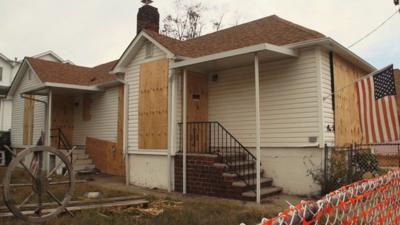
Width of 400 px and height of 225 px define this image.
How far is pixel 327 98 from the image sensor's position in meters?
8.85

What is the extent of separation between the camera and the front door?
10279mm

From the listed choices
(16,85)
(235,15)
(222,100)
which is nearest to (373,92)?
(222,100)

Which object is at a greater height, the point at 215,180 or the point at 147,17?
the point at 147,17

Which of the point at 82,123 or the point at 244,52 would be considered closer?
the point at 244,52

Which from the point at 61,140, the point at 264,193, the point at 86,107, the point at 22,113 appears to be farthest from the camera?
the point at 22,113

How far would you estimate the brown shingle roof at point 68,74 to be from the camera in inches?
602

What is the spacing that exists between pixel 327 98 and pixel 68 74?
12451 mm

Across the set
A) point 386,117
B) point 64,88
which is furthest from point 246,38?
point 64,88

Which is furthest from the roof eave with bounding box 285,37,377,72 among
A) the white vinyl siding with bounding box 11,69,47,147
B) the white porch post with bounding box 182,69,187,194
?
the white vinyl siding with bounding box 11,69,47,147

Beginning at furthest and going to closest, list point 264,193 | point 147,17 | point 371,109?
point 147,17 < point 264,193 < point 371,109

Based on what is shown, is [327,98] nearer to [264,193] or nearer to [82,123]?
[264,193]

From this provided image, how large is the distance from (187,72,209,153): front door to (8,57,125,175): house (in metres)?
4.14

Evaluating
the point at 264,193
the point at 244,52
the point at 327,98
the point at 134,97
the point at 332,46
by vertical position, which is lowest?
the point at 264,193

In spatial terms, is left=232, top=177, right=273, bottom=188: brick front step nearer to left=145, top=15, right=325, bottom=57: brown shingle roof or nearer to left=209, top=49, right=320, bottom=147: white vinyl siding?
left=209, top=49, right=320, bottom=147: white vinyl siding
